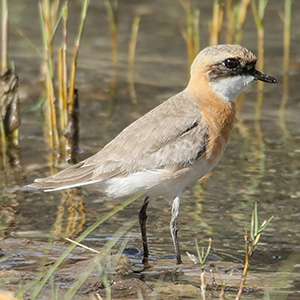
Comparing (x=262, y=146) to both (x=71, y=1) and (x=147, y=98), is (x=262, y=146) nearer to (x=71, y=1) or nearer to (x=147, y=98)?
(x=147, y=98)

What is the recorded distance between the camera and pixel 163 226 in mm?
7238

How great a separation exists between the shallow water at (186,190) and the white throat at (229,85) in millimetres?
1154

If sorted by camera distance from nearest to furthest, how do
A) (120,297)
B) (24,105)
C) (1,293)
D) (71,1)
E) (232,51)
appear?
(1,293) < (120,297) < (232,51) < (24,105) < (71,1)

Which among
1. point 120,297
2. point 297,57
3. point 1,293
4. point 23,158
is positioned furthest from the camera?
point 297,57

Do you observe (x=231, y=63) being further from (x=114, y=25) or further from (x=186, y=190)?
(x=114, y=25)

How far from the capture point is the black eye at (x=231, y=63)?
270 inches

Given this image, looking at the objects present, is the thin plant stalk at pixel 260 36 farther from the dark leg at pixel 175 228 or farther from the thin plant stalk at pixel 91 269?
the thin plant stalk at pixel 91 269

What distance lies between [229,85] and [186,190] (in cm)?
160

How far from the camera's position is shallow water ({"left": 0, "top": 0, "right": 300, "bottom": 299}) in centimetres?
629

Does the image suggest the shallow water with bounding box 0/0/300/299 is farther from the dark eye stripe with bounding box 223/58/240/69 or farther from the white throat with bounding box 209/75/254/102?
the dark eye stripe with bounding box 223/58/240/69

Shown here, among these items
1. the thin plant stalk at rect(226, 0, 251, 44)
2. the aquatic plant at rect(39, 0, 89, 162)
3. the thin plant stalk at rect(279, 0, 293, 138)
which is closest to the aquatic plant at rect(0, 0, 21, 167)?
the aquatic plant at rect(39, 0, 89, 162)

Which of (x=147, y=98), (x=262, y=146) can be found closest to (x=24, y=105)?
(x=147, y=98)

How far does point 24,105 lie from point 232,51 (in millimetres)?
4668

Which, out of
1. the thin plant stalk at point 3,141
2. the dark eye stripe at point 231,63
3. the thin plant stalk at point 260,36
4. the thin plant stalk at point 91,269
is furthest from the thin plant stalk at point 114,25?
the thin plant stalk at point 91,269
